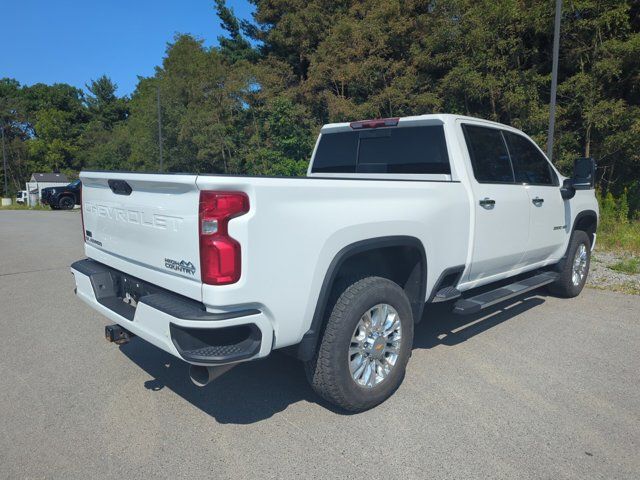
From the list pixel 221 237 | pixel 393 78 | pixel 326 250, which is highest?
pixel 393 78

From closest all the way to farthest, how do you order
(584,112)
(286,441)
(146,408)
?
(286,441)
(146,408)
(584,112)

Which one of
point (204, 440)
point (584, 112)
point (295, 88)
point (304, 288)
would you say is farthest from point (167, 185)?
point (295, 88)

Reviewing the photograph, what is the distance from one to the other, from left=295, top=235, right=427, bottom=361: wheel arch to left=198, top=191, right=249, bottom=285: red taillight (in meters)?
0.61

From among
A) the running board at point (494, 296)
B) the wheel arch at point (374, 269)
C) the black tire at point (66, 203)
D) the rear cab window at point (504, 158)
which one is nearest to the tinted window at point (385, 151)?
the rear cab window at point (504, 158)

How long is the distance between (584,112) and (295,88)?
47.3 feet

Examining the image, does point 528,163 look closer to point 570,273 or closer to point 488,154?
point 488,154

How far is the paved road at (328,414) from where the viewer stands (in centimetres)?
A: 258

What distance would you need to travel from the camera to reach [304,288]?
8.68 ft

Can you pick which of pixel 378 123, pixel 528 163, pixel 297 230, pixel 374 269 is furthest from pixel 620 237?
pixel 297 230

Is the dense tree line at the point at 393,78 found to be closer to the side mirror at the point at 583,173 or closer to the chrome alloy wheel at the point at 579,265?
the chrome alloy wheel at the point at 579,265

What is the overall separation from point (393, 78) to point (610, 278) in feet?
40.5

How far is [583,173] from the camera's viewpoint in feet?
16.5

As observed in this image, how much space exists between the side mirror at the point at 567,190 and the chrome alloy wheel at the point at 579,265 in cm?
94

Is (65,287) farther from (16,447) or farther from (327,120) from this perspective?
(327,120)
